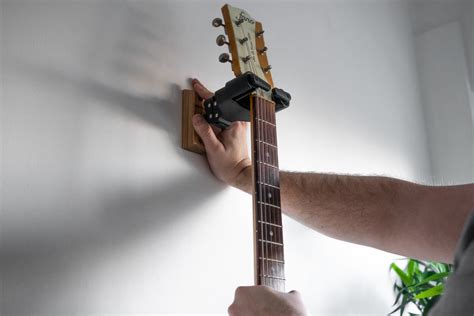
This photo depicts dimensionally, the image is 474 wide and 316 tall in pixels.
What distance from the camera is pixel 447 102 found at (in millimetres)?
2215

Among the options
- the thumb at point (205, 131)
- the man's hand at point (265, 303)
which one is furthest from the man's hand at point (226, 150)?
the man's hand at point (265, 303)

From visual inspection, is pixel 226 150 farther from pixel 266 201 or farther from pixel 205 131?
pixel 266 201

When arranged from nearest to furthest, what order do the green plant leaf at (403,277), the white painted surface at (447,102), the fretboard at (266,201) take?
the fretboard at (266,201) < the green plant leaf at (403,277) < the white painted surface at (447,102)

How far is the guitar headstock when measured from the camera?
1031 mm

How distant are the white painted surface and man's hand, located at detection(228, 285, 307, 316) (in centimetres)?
155

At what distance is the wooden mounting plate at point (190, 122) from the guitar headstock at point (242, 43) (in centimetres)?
13

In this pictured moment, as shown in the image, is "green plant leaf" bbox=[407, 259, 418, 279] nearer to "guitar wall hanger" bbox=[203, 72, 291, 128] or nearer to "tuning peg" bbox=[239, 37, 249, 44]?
"guitar wall hanger" bbox=[203, 72, 291, 128]

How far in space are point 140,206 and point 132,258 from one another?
0.10 meters

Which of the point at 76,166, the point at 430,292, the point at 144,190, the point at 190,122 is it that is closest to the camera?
the point at 76,166

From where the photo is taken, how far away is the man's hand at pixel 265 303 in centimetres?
75

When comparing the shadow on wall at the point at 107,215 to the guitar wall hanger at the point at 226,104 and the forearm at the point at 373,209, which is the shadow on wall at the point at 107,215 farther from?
the forearm at the point at 373,209

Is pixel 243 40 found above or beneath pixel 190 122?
above

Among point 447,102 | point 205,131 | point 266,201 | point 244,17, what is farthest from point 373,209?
point 447,102

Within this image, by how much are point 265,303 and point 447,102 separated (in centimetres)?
178
